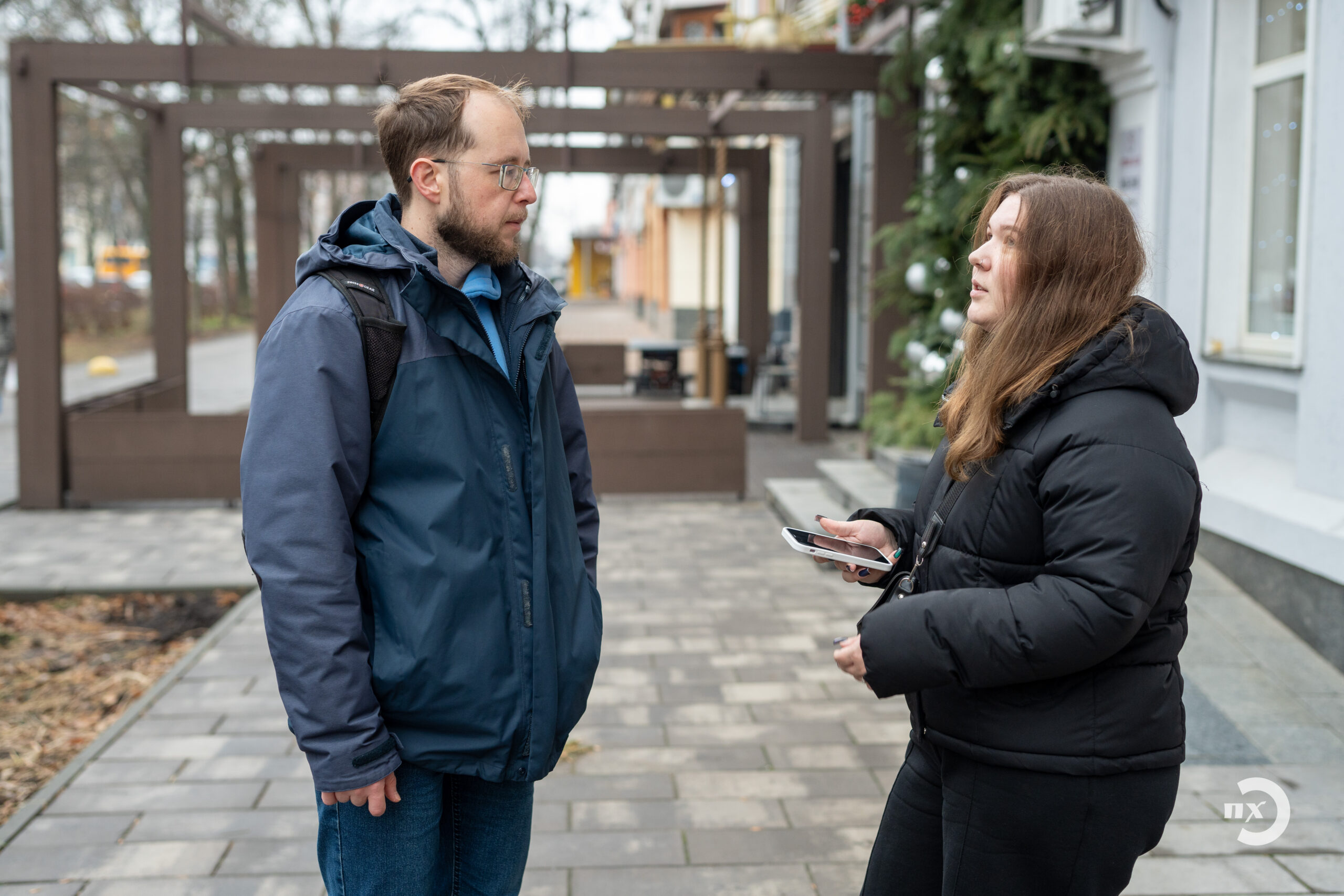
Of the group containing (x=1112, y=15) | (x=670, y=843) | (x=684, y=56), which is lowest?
(x=670, y=843)

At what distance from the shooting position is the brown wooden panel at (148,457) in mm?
9516

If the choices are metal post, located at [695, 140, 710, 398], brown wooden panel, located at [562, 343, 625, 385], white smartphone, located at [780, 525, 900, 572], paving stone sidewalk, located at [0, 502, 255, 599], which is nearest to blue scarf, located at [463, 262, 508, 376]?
white smartphone, located at [780, 525, 900, 572]

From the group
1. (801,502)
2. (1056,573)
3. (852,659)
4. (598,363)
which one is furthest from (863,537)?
(598,363)

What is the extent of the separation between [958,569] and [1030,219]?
58cm

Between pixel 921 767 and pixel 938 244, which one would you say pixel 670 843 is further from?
pixel 938 244

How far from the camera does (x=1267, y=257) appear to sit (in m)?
5.76

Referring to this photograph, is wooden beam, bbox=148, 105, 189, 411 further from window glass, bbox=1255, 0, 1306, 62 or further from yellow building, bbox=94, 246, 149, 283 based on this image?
yellow building, bbox=94, 246, 149, 283

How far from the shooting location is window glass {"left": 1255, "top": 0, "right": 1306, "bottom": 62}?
5.46 meters

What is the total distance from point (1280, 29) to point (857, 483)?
4171mm

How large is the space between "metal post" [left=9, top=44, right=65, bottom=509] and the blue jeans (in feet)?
27.3

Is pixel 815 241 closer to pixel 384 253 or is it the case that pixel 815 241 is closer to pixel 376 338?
pixel 384 253

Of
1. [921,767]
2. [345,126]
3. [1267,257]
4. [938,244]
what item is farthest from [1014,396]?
[345,126]

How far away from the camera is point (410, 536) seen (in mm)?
2045

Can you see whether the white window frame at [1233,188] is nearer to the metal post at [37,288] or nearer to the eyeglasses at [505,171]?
the eyeglasses at [505,171]
